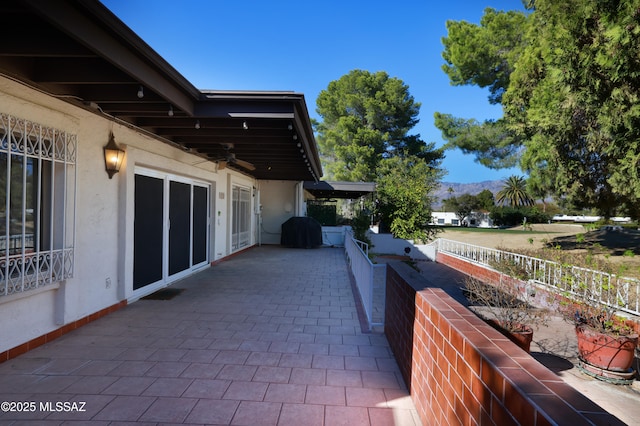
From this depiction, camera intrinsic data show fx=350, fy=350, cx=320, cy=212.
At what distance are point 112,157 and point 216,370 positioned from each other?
3173 millimetres

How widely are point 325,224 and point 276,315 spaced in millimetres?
12493

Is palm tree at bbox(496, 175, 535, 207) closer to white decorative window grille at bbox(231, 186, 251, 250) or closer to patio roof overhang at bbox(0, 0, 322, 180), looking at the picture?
white decorative window grille at bbox(231, 186, 251, 250)

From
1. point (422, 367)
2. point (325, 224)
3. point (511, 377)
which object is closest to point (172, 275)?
point (422, 367)

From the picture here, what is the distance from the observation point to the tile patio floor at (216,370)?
2.49m

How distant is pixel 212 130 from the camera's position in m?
5.49

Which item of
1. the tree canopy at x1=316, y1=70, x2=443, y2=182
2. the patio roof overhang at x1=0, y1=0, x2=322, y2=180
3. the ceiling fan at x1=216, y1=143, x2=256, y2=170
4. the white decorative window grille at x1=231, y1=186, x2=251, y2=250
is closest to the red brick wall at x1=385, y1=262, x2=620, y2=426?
the patio roof overhang at x1=0, y1=0, x2=322, y2=180

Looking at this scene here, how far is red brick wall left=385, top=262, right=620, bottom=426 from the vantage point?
1046 mm

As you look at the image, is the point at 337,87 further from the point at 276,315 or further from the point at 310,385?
the point at 310,385

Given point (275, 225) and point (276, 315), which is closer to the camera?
point (276, 315)

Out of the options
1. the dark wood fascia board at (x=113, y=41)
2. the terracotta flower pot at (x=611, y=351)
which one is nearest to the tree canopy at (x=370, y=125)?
the terracotta flower pot at (x=611, y=351)

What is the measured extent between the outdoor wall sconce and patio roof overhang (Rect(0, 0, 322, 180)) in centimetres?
36

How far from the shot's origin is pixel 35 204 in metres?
3.71

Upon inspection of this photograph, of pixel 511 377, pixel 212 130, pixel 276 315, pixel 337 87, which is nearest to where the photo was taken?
pixel 511 377

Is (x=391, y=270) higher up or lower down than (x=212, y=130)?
lower down
